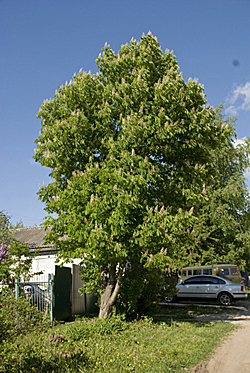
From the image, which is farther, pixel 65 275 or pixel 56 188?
pixel 65 275

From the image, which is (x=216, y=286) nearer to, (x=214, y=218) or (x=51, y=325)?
(x=214, y=218)

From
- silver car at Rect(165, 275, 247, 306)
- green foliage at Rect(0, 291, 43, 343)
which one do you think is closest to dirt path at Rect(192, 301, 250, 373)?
green foliage at Rect(0, 291, 43, 343)

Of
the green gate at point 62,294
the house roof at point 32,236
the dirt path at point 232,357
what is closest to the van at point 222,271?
the dirt path at point 232,357

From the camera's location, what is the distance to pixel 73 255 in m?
9.41

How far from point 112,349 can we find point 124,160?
15.9 feet

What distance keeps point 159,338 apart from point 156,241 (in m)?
2.61

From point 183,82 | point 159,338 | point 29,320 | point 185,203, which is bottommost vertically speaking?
point 159,338

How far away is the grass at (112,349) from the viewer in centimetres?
564

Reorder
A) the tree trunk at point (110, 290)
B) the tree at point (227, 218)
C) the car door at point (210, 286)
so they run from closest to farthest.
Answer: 1. the tree trunk at point (110, 290)
2. the car door at point (210, 286)
3. the tree at point (227, 218)

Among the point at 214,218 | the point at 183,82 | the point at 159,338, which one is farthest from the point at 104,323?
the point at 214,218

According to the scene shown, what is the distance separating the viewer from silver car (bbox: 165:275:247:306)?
17.6 metres

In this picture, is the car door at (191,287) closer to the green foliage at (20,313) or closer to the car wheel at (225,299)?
the car wheel at (225,299)

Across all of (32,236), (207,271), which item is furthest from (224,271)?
(32,236)

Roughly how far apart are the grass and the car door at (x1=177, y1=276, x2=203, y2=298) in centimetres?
886
